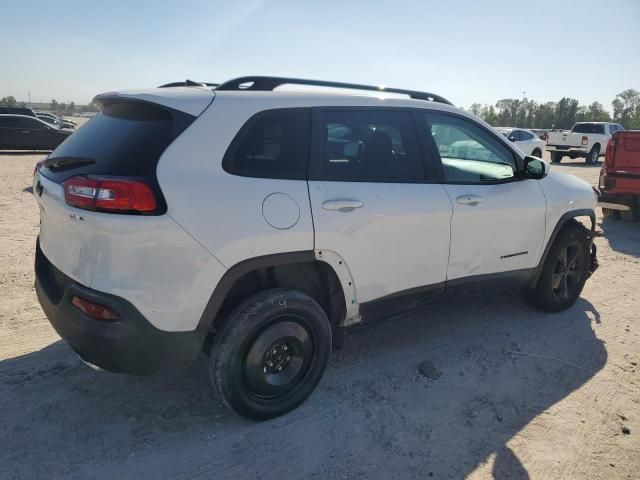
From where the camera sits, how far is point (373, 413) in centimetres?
287

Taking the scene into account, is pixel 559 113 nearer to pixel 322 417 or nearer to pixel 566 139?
pixel 566 139

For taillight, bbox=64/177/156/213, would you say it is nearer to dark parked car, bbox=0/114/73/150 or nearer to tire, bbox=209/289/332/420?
tire, bbox=209/289/332/420

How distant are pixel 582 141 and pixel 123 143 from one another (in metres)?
23.2

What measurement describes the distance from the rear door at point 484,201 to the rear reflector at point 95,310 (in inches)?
89.1

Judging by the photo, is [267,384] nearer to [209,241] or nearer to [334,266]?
[334,266]

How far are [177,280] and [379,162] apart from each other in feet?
5.00

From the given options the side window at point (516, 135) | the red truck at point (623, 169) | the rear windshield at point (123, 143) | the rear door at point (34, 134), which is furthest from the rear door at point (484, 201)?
the side window at point (516, 135)

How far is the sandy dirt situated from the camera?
2445 millimetres

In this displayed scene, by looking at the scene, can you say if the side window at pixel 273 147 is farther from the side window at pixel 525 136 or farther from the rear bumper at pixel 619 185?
the side window at pixel 525 136

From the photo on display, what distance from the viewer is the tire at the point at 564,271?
4.23 meters

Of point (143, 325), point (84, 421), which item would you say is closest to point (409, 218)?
point (143, 325)

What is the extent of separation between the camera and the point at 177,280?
89.7 inches

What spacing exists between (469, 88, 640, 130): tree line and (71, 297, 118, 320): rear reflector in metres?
65.0

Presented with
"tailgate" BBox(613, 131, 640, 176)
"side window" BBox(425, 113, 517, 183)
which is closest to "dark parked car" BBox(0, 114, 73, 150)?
"side window" BBox(425, 113, 517, 183)
